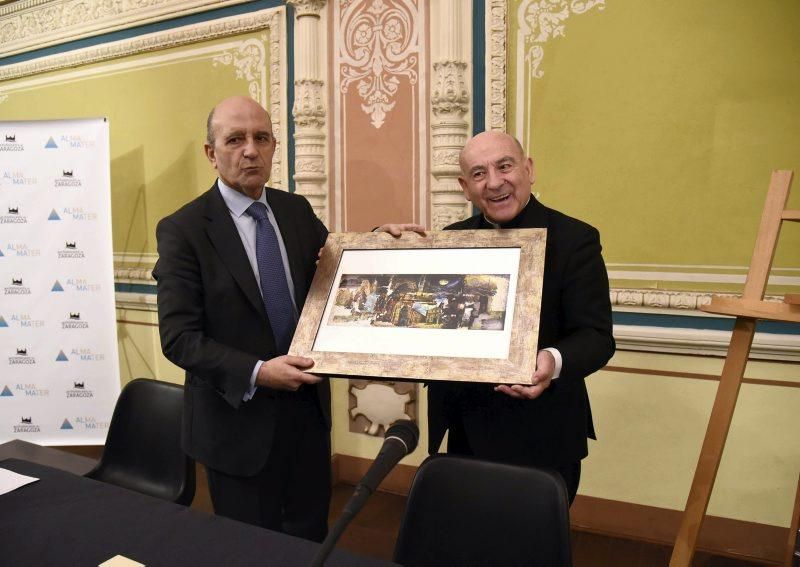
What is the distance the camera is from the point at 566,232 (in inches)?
64.6

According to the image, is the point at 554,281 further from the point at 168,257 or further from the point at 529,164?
the point at 168,257

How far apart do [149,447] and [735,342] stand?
6.68 feet

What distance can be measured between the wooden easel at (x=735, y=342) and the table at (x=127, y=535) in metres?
1.31

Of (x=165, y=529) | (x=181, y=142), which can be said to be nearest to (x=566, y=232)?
(x=165, y=529)

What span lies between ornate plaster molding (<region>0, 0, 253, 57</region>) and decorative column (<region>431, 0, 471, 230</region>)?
4.62 feet

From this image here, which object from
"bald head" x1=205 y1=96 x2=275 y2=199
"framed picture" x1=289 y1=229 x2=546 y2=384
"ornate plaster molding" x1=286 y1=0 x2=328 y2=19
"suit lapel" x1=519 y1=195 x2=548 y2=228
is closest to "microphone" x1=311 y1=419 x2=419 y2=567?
"framed picture" x1=289 y1=229 x2=546 y2=384

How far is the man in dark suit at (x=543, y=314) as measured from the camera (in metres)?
1.60

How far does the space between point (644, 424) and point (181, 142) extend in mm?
3229

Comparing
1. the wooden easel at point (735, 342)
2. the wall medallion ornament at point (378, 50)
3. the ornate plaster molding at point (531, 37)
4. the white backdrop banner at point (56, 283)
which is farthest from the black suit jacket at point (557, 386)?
the white backdrop banner at point (56, 283)

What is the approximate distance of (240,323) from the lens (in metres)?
1.67

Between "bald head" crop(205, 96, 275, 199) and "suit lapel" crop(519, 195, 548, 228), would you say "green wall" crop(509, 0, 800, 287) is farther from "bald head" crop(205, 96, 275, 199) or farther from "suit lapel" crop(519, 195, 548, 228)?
"bald head" crop(205, 96, 275, 199)

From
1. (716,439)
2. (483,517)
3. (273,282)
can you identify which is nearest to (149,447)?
(273,282)

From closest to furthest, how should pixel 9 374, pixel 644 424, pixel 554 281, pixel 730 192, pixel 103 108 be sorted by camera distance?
pixel 554 281
pixel 730 192
pixel 644 424
pixel 9 374
pixel 103 108

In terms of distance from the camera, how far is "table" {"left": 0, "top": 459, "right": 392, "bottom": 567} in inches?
45.2
